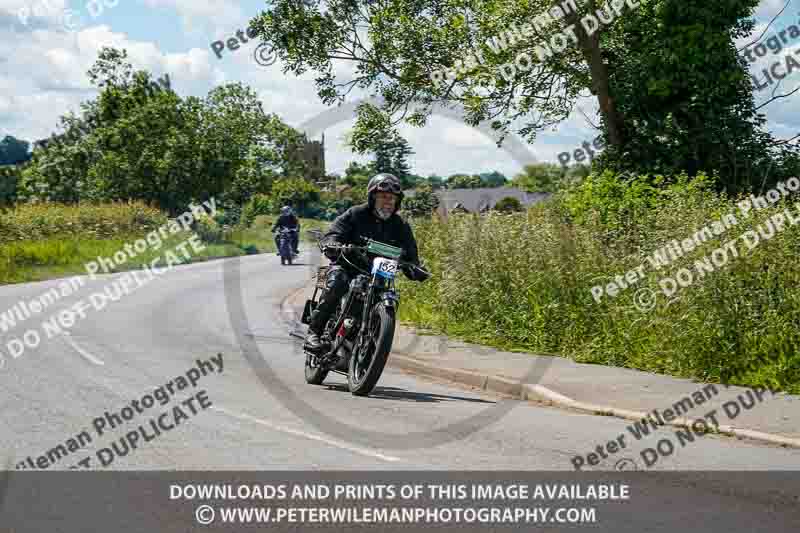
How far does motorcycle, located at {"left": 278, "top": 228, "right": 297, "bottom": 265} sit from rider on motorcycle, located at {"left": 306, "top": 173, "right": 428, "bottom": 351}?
25.5m

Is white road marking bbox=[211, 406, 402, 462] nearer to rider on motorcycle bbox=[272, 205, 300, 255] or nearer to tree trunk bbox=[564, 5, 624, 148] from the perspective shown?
tree trunk bbox=[564, 5, 624, 148]

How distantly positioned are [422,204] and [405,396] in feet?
41.9

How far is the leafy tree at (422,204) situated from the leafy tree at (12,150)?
18291cm

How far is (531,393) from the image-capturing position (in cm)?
1037

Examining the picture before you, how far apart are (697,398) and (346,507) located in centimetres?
502

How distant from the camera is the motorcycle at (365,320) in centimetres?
958

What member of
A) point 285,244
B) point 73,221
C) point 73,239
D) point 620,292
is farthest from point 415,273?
point 73,221

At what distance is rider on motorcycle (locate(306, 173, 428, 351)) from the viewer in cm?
1041

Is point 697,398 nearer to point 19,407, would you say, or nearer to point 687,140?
point 19,407

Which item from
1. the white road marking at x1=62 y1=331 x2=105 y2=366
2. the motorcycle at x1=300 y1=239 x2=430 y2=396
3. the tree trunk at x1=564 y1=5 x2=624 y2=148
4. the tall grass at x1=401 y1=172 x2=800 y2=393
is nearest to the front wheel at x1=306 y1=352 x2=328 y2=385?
the motorcycle at x1=300 y1=239 x2=430 y2=396

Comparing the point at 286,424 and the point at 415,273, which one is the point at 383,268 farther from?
the point at 286,424

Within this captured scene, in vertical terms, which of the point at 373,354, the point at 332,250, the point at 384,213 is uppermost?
the point at 384,213

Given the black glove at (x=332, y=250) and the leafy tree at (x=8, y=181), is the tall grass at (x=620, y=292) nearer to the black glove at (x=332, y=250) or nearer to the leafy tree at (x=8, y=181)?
the black glove at (x=332, y=250)

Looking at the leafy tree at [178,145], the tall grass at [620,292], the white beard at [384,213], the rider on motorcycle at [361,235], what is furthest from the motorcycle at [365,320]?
the leafy tree at [178,145]
